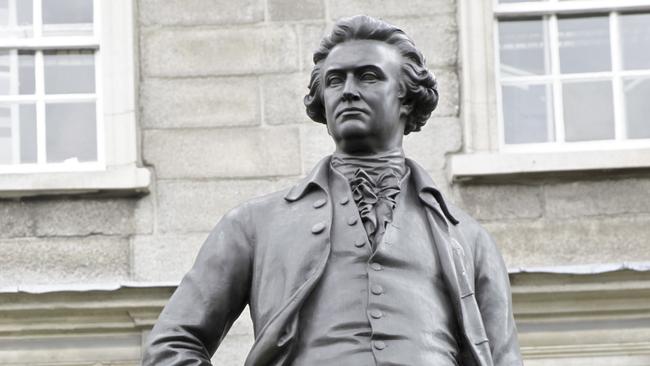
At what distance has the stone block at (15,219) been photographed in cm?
1620

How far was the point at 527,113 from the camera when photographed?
16531 millimetres

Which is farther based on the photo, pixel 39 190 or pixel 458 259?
pixel 39 190

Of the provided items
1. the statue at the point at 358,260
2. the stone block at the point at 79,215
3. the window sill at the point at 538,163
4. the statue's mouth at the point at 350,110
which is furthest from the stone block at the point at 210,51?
the statue's mouth at the point at 350,110

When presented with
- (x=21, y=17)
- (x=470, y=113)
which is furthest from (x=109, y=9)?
(x=470, y=113)

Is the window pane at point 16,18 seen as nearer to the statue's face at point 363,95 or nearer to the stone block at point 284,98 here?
the stone block at point 284,98

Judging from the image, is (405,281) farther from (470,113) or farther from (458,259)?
(470,113)

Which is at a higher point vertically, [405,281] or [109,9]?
[109,9]

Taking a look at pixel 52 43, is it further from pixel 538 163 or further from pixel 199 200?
pixel 538 163

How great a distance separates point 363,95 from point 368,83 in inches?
2.0

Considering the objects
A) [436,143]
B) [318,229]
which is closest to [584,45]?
[436,143]

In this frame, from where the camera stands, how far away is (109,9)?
650 inches

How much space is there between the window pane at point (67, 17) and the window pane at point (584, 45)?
7.76 feet

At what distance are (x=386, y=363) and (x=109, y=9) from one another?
9439mm

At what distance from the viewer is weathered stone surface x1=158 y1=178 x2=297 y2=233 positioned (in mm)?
16234
